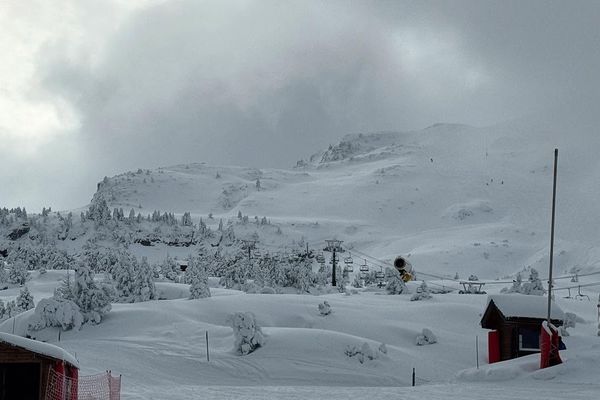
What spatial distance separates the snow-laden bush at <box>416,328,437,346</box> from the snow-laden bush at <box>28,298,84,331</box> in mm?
23385

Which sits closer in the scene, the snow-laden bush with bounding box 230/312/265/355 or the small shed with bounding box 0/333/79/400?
the small shed with bounding box 0/333/79/400

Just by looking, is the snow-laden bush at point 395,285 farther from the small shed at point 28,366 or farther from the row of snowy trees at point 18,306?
the small shed at point 28,366

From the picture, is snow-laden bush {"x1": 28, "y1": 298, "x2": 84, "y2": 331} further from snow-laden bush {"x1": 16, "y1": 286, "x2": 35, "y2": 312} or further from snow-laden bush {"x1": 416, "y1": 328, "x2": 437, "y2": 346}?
snow-laden bush {"x1": 416, "y1": 328, "x2": 437, "y2": 346}

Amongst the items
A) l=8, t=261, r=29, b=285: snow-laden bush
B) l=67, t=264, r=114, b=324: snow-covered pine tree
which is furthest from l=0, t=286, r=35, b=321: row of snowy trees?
l=8, t=261, r=29, b=285: snow-laden bush

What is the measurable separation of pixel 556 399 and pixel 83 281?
37.3 meters

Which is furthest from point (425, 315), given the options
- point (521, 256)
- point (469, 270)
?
point (521, 256)

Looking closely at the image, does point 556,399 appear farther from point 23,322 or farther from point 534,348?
point 23,322

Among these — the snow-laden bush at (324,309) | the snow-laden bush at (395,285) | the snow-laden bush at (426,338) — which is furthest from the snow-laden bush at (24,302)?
the snow-laden bush at (426,338)

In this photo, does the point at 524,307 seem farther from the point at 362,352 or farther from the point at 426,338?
the point at 426,338

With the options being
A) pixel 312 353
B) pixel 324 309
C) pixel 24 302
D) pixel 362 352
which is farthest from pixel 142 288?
pixel 362 352

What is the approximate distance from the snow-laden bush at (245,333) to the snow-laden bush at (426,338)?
1161cm

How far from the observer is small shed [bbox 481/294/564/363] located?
40438 millimetres

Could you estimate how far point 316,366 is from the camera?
42375mm

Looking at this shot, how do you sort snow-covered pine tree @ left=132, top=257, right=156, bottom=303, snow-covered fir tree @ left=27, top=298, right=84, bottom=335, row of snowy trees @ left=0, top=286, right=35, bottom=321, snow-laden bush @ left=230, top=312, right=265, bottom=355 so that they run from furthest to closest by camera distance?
1. snow-covered pine tree @ left=132, top=257, right=156, bottom=303
2. row of snowy trees @ left=0, top=286, right=35, bottom=321
3. snow-covered fir tree @ left=27, top=298, right=84, bottom=335
4. snow-laden bush @ left=230, top=312, right=265, bottom=355
